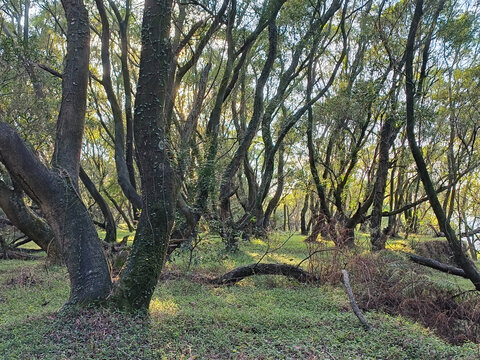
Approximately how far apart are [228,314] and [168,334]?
109cm

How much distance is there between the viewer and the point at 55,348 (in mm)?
3281

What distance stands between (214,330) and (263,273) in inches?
117

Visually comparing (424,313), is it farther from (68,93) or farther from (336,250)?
(68,93)

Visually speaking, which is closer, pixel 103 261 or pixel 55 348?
pixel 55 348

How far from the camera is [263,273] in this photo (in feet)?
22.8

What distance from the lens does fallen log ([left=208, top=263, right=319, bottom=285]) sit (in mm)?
6898

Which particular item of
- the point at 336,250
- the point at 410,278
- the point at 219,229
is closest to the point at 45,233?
the point at 219,229

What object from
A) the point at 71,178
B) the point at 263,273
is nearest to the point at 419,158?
the point at 263,273

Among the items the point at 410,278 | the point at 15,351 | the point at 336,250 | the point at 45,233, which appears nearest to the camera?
the point at 15,351

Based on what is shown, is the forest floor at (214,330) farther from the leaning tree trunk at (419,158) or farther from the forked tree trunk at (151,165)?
the leaning tree trunk at (419,158)

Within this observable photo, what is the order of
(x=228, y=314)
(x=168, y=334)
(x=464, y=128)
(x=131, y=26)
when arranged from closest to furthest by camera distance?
(x=168, y=334) → (x=228, y=314) → (x=131, y=26) → (x=464, y=128)

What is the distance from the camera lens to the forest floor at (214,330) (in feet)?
11.2

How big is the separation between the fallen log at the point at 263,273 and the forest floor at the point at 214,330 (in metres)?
0.66

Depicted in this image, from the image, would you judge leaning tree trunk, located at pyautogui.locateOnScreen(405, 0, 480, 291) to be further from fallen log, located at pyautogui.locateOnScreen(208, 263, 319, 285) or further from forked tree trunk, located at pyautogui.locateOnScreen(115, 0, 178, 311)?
forked tree trunk, located at pyautogui.locateOnScreen(115, 0, 178, 311)
